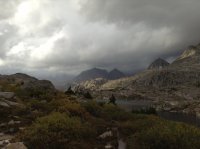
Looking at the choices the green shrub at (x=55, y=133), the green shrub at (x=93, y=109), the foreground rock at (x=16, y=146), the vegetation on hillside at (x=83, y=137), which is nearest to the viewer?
the foreground rock at (x=16, y=146)

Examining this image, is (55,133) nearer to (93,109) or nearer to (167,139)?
(167,139)

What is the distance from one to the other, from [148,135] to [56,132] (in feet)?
18.1

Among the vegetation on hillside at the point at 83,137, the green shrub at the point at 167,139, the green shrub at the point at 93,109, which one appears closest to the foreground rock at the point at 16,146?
the vegetation on hillside at the point at 83,137

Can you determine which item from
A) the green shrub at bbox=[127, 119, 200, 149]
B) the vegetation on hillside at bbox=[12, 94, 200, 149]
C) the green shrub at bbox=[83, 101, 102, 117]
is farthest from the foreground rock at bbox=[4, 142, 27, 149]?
the green shrub at bbox=[83, 101, 102, 117]

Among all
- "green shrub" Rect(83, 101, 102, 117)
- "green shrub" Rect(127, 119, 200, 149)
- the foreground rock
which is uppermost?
"green shrub" Rect(83, 101, 102, 117)

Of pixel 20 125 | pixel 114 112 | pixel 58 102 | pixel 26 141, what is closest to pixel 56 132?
pixel 26 141

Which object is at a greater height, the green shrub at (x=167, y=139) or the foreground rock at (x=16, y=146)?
the foreground rock at (x=16, y=146)

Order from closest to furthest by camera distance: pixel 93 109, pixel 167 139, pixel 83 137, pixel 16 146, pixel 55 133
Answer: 1. pixel 16 146
2. pixel 167 139
3. pixel 55 133
4. pixel 83 137
5. pixel 93 109

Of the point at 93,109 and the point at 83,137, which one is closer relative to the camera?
the point at 83,137

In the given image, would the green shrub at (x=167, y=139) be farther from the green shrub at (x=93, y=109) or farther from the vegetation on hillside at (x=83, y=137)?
the green shrub at (x=93, y=109)

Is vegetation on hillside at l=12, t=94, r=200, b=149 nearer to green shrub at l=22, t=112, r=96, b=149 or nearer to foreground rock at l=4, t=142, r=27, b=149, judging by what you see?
green shrub at l=22, t=112, r=96, b=149

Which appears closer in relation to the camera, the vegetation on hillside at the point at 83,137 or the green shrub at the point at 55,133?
the green shrub at the point at 55,133

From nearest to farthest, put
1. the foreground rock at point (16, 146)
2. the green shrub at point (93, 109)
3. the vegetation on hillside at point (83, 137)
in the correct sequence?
1. the foreground rock at point (16, 146)
2. the vegetation on hillside at point (83, 137)
3. the green shrub at point (93, 109)

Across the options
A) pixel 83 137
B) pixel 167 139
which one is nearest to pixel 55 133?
pixel 83 137
